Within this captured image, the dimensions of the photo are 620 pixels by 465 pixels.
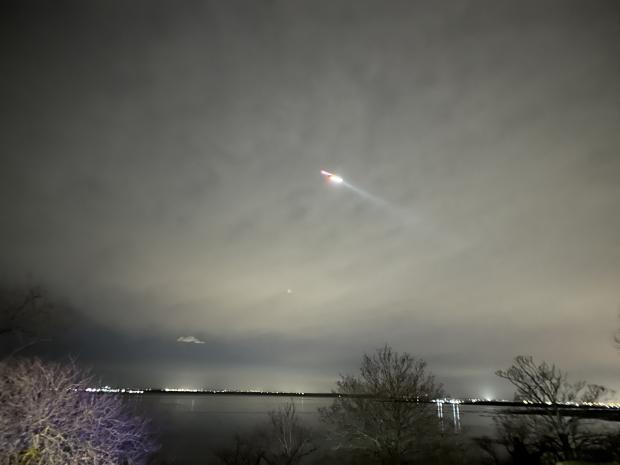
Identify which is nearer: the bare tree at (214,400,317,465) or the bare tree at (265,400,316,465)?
the bare tree at (265,400,316,465)

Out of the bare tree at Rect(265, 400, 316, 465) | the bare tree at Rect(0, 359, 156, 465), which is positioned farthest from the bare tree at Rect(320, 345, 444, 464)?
the bare tree at Rect(0, 359, 156, 465)

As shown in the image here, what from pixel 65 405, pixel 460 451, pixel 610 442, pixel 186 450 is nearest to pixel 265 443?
pixel 186 450

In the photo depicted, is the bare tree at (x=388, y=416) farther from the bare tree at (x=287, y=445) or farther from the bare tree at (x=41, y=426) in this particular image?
the bare tree at (x=41, y=426)

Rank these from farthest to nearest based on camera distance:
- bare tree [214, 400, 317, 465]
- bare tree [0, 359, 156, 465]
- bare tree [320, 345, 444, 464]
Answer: bare tree [214, 400, 317, 465] < bare tree [320, 345, 444, 464] < bare tree [0, 359, 156, 465]

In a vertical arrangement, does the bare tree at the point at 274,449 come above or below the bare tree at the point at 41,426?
below

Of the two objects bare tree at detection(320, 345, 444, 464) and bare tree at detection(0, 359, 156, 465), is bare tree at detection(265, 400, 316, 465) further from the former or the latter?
bare tree at detection(0, 359, 156, 465)

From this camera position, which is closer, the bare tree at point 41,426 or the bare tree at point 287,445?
the bare tree at point 41,426

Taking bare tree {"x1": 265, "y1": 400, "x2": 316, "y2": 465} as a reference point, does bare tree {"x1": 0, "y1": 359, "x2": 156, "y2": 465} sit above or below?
above

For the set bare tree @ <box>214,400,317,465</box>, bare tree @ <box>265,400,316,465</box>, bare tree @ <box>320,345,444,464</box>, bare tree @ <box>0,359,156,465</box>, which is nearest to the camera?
bare tree @ <box>0,359,156,465</box>

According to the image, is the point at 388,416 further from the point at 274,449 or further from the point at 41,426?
the point at 274,449

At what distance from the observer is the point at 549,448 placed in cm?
3316

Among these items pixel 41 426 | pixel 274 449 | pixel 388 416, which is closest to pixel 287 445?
pixel 274 449

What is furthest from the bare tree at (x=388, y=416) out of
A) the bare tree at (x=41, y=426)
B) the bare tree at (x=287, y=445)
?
the bare tree at (x=41, y=426)

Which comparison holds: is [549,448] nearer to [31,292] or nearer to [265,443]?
[31,292]
